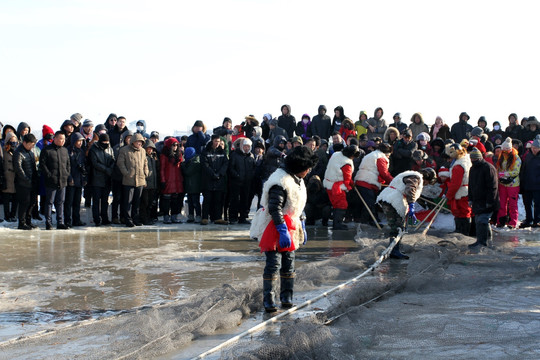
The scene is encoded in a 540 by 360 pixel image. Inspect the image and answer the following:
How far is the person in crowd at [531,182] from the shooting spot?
1627 centimetres

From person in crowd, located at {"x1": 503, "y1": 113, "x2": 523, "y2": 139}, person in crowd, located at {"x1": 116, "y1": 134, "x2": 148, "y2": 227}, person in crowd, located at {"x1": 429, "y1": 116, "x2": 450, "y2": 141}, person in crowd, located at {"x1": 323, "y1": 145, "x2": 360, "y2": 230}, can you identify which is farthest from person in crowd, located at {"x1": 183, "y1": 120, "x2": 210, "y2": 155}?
person in crowd, located at {"x1": 503, "y1": 113, "x2": 523, "y2": 139}

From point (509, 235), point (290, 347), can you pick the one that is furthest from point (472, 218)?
point (290, 347)

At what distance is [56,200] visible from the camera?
14336 millimetres

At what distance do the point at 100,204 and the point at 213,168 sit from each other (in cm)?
264

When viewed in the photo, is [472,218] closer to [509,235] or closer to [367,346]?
[509,235]

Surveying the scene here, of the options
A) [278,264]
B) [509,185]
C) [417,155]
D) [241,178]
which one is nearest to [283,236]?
[278,264]

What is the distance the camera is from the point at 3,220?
14.9 m

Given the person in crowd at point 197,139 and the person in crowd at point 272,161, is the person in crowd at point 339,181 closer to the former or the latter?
the person in crowd at point 272,161

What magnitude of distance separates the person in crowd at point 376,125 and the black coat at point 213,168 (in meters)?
5.36

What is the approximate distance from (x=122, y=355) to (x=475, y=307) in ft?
12.9

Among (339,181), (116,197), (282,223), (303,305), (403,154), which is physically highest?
(403,154)

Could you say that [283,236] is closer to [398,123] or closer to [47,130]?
[47,130]

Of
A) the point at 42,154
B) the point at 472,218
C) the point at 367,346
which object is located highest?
the point at 42,154

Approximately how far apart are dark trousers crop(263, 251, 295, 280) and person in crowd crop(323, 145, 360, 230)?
25.4ft
